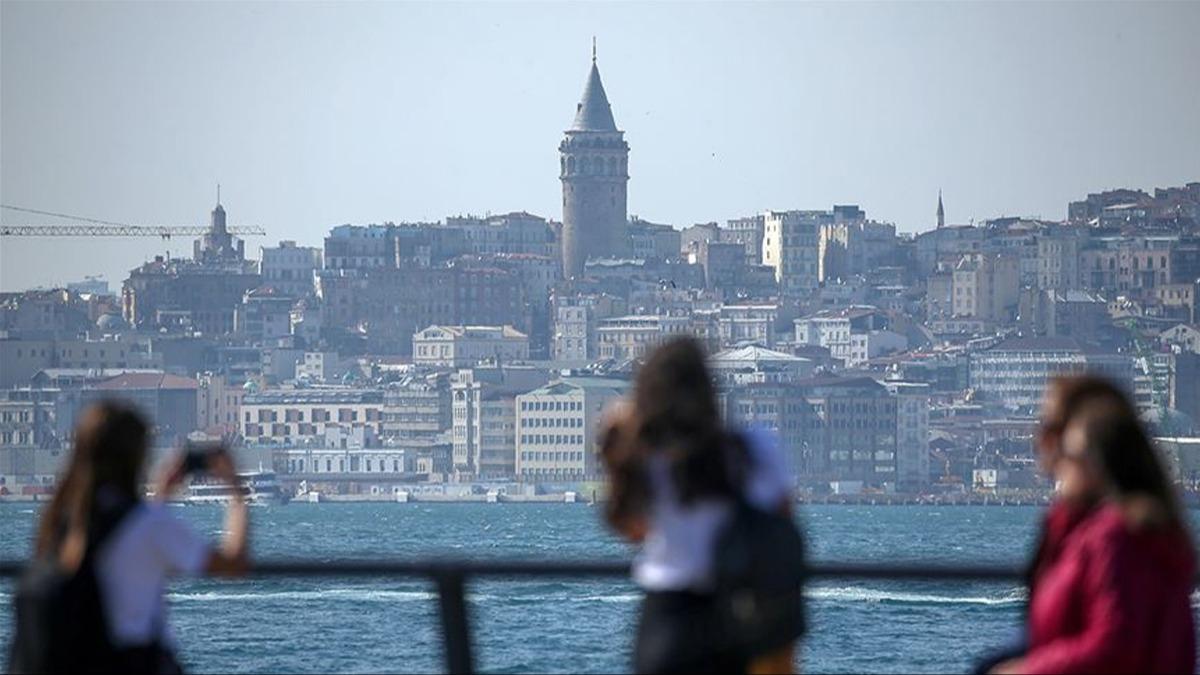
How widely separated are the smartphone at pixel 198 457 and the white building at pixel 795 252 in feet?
400

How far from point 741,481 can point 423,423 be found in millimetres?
98502

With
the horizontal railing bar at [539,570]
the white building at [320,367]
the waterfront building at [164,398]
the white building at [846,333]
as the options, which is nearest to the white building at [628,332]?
the white building at [846,333]

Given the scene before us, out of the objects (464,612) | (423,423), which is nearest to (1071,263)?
(423,423)

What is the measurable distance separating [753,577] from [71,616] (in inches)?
33.5

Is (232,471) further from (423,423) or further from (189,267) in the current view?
→ (189,267)

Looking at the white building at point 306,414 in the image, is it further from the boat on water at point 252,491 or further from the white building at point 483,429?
the boat on water at point 252,491

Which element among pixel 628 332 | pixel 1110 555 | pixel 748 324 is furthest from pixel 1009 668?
pixel 748 324

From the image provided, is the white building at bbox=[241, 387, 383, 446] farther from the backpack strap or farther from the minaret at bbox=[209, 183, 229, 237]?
the backpack strap

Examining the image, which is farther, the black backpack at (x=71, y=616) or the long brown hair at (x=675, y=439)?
the black backpack at (x=71, y=616)

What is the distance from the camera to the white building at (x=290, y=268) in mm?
131875

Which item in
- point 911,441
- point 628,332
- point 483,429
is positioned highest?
point 628,332

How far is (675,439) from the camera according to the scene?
3.87m

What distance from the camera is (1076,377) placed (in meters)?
3.86

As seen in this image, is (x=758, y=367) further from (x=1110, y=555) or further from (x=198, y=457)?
(x=1110, y=555)
